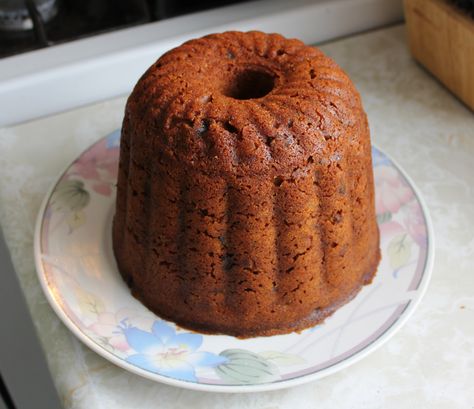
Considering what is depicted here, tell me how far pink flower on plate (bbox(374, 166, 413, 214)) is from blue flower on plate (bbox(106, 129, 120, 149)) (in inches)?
16.3

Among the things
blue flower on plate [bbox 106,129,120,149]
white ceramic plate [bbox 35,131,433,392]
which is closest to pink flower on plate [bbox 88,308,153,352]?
white ceramic plate [bbox 35,131,433,392]

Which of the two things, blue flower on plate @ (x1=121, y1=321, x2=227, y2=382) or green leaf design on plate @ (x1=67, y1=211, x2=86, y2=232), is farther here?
green leaf design on plate @ (x1=67, y1=211, x2=86, y2=232)

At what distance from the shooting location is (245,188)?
83cm

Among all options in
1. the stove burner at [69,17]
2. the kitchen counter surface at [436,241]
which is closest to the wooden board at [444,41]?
the kitchen counter surface at [436,241]

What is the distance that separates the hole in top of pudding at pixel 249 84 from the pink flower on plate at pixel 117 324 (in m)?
0.31

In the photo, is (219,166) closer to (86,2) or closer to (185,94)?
(185,94)

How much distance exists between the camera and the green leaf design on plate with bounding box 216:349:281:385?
0.83 m

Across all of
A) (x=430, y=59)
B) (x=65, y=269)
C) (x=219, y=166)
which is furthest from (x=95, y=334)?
(x=430, y=59)

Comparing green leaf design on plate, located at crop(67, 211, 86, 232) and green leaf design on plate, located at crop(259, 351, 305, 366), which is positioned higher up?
green leaf design on plate, located at crop(67, 211, 86, 232)

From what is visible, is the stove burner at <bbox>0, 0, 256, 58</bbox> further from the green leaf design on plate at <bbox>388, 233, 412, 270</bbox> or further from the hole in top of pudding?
the green leaf design on plate at <bbox>388, 233, 412, 270</bbox>

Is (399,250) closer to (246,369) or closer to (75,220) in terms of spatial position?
(246,369)

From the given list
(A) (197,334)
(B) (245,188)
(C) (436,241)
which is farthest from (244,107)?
(C) (436,241)

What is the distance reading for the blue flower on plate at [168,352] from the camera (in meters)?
0.84

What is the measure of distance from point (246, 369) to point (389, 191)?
0.38 meters
